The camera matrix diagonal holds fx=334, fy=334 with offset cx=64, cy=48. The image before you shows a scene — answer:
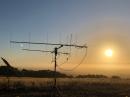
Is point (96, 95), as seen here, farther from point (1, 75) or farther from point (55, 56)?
point (1, 75)

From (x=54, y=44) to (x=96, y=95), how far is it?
32.0 ft

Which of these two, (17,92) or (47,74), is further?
(47,74)

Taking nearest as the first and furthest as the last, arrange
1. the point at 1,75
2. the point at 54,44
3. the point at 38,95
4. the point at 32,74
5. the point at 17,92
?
the point at 54,44 < the point at 38,95 < the point at 17,92 < the point at 1,75 < the point at 32,74

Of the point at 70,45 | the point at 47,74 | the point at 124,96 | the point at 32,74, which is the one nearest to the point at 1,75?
the point at 32,74

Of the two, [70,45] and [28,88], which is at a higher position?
[70,45]

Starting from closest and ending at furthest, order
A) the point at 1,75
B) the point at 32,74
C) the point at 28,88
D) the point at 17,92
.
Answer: the point at 17,92 < the point at 28,88 < the point at 1,75 < the point at 32,74

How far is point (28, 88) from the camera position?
37688mm

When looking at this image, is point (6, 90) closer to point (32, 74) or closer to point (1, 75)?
point (1, 75)

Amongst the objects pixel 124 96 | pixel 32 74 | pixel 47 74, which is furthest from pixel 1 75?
pixel 124 96

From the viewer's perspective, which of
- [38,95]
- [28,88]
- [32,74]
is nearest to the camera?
[38,95]

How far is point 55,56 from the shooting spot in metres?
26.4

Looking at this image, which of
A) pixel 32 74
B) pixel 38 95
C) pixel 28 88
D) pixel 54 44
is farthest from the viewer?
pixel 32 74

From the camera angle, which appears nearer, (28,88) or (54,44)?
(54,44)

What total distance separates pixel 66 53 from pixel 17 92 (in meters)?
9.81
